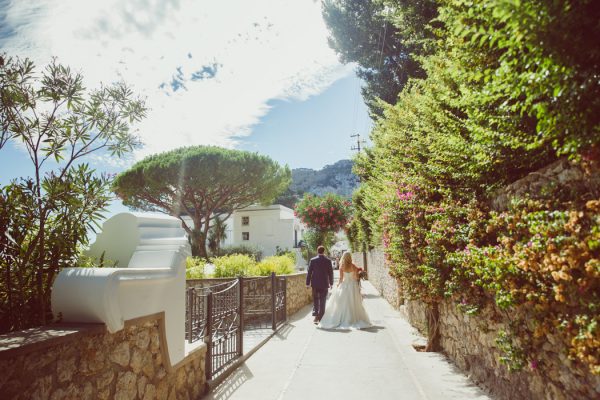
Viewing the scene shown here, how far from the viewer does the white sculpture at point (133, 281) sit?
9.16 feet

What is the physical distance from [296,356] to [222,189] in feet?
91.7

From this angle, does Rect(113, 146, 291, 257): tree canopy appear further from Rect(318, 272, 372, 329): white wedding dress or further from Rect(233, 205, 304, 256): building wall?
Rect(318, 272, 372, 329): white wedding dress

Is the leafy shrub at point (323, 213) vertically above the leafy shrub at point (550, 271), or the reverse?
the leafy shrub at point (323, 213)

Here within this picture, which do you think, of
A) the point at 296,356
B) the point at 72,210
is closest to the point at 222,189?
the point at 296,356

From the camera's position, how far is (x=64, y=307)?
9.17 ft

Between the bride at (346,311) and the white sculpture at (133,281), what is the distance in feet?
19.4

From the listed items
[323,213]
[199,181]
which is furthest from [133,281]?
[199,181]

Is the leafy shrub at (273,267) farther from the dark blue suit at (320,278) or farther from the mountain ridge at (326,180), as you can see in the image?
the mountain ridge at (326,180)

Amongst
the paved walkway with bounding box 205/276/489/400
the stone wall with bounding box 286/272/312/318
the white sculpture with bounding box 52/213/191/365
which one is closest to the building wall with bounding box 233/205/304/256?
the stone wall with bounding box 286/272/312/318

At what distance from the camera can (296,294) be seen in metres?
12.7

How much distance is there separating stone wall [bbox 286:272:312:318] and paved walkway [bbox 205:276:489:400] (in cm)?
303

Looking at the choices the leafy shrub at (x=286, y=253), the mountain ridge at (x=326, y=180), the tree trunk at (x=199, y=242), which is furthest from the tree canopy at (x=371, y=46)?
the mountain ridge at (x=326, y=180)

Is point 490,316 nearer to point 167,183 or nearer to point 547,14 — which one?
point 547,14

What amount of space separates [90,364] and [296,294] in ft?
33.8
